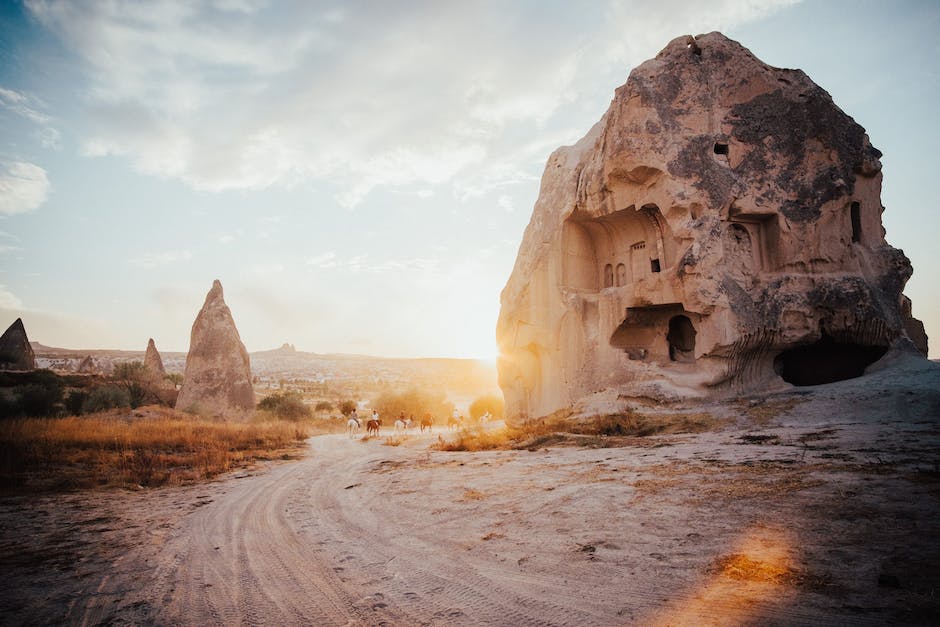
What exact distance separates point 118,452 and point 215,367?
13099 millimetres

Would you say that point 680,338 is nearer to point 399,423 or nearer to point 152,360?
point 399,423

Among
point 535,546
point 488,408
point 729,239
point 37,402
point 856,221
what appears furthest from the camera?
point 488,408

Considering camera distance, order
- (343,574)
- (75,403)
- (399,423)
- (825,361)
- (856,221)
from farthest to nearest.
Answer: (399,423) < (75,403) < (825,361) < (856,221) < (343,574)

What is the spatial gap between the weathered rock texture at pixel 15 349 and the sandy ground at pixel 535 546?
26.8m

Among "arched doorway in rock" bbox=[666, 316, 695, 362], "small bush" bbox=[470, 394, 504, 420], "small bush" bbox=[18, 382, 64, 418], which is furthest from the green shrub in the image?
"arched doorway in rock" bbox=[666, 316, 695, 362]

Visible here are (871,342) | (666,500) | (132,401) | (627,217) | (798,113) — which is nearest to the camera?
(666,500)

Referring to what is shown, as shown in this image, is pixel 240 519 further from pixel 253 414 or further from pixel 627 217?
pixel 253 414

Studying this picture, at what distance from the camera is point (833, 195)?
12.7 metres

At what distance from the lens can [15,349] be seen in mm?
25516

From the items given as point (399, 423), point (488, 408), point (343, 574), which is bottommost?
point (488, 408)

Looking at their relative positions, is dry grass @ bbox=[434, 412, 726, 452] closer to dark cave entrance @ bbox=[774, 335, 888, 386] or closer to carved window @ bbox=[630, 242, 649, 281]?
dark cave entrance @ bbox=[774, 335, 888, 386]

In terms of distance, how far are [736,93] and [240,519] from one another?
16.7 meters

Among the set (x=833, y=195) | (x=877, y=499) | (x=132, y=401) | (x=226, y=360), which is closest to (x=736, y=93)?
(x=833, y=195)

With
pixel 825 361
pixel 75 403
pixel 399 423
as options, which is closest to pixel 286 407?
pixel 399 423
